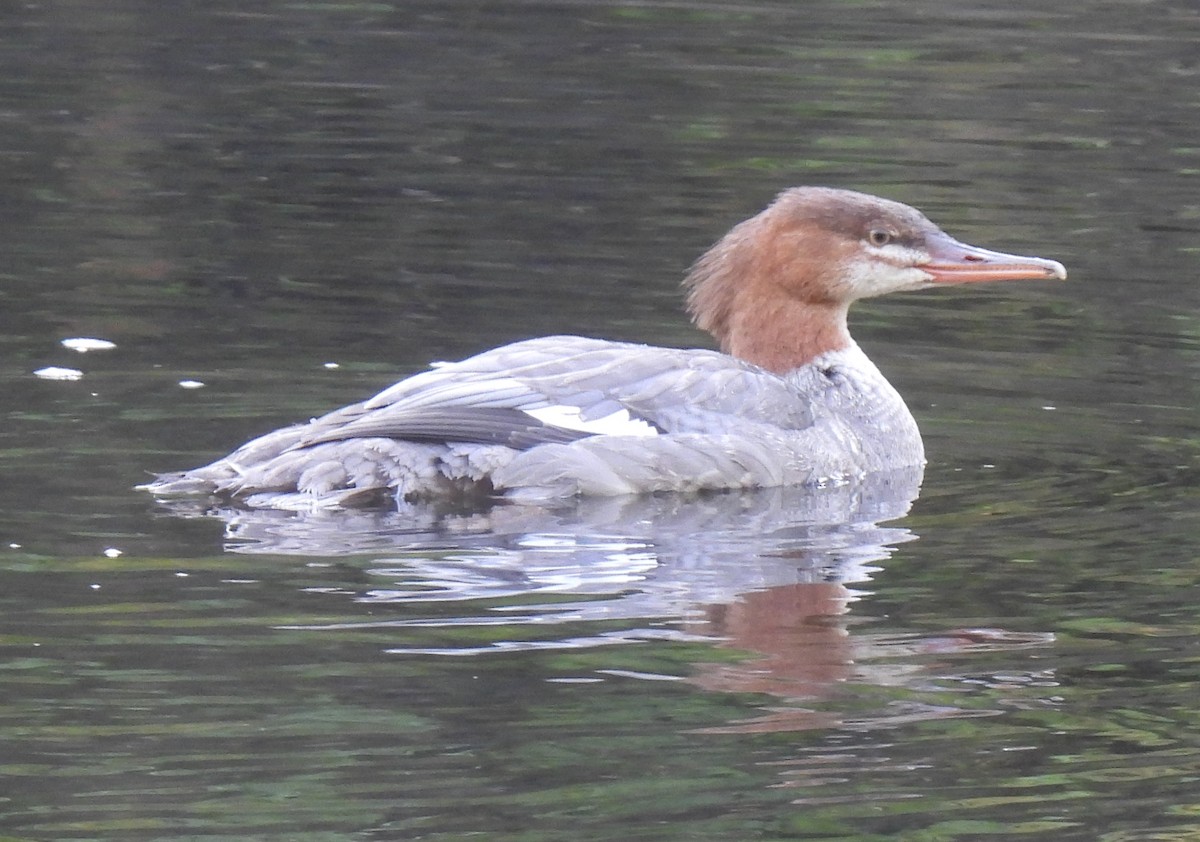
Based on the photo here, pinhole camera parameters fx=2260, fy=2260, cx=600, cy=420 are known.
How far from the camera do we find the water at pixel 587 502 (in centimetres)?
532

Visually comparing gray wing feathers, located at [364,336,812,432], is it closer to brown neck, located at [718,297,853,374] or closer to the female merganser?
the female merganser

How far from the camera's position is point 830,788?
17.2 ft

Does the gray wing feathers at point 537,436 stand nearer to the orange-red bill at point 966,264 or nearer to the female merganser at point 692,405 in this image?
the female merganser at point 692,405

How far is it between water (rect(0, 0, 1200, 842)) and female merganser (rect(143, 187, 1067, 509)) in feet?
0.56

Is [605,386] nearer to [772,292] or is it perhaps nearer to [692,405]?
[692,405]

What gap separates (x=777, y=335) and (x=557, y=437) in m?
1.41

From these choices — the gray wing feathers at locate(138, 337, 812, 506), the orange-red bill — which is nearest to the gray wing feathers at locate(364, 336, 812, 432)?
the gray wing feathers at locate(138, 337, 812, 506)

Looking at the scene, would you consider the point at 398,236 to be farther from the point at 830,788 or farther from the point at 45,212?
the point at 830,788

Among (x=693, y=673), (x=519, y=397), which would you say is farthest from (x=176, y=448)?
(x=693, y=673)

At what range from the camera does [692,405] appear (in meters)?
8.10

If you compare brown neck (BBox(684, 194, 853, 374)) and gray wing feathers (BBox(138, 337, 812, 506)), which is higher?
brown neck (BBox(684, 194, 853, 374))

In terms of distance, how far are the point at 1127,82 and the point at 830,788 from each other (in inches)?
456

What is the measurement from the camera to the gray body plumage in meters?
7.65

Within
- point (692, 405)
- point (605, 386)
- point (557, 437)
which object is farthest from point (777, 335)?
point (557, 437)
